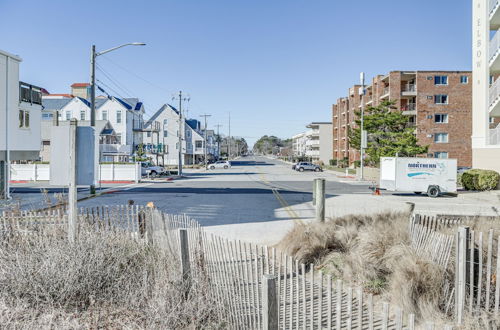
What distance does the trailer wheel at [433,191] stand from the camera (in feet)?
79.0

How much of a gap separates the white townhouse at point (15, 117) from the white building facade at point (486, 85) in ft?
97.2

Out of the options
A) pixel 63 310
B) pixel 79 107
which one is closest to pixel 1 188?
pixel 63 310

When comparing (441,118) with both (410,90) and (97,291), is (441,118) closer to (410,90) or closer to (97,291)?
(410,90)

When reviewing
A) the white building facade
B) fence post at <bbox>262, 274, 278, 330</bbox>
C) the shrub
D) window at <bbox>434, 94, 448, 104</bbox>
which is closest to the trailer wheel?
the shrub

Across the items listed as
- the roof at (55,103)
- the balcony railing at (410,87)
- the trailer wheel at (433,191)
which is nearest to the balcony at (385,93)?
the balcony railing at (410,87)

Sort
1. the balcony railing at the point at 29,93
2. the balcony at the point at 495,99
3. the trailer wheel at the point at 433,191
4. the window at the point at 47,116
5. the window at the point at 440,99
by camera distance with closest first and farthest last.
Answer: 1. the trailer wheel at the point at 433,191
2. the balcony railing at the point at 29,93
3. the balcony at the point at 495,99
4. the window at the point at 440,99
5. the window at the point at 47,116

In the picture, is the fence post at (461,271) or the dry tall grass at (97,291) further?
the fence post at (461,271)

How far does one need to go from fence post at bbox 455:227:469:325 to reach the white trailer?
19630 mm

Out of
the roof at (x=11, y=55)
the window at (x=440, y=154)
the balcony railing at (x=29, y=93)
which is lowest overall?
the window at (x=440, y=154)

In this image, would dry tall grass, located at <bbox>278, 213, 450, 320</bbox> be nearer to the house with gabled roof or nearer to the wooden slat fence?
the wooden slat fence

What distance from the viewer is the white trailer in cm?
2414

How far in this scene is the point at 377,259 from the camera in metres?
7.12

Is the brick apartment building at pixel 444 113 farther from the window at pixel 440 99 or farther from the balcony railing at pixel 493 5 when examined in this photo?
the balcony railing at pixel 493 5

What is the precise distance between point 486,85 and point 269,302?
97.8 feet
